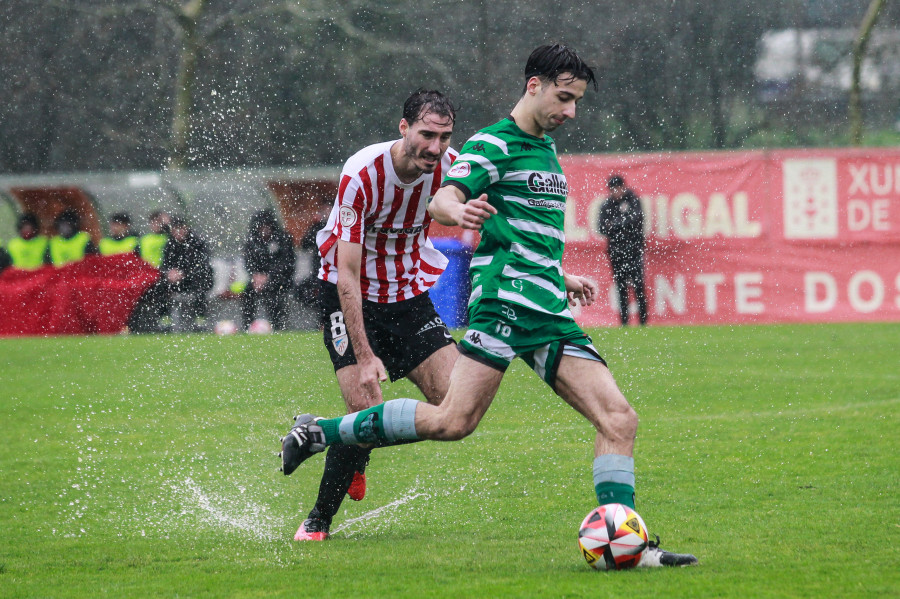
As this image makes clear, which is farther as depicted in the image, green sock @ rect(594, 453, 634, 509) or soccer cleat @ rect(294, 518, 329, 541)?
soccer cleat @ rect(294, 518, 329, 541)

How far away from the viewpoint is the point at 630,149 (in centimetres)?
2189

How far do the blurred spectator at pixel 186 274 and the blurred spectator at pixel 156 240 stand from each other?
0.17 m

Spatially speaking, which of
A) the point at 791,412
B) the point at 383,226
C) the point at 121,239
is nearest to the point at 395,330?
the point at 383,226

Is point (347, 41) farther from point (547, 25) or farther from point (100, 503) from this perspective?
point (100, 503)

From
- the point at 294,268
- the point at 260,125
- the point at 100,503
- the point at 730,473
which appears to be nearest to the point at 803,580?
the point at 730,473

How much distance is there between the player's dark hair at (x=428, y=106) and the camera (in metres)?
4.95

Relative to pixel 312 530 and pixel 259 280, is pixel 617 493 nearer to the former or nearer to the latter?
pixel 312 530

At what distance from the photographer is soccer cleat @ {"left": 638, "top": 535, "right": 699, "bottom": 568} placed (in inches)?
169

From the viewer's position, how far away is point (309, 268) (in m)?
17.6

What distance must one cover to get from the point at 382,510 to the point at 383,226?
1.42 metres

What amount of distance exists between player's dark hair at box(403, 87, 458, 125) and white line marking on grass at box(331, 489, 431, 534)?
187 centimetres

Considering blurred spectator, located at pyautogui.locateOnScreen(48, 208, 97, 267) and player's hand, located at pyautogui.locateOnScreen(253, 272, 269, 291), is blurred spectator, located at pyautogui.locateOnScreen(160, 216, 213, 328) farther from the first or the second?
blurred spectator, located at pyautogui.locateOnScreen(48, 208, 97, 267)

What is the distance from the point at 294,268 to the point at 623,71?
793 cm

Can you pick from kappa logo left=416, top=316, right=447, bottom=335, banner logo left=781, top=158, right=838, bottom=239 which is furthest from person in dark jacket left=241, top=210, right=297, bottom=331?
kappa logo left=416, top=316, right=447, bottom=335
